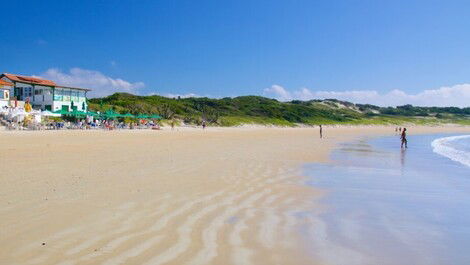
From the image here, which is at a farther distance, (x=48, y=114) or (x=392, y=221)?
(x=48, y=114)

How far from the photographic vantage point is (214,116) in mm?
72812

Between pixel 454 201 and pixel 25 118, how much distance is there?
135 ft

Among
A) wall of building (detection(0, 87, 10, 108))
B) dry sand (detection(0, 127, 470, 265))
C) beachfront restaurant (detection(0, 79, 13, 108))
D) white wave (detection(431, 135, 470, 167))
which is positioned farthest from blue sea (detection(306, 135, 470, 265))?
beachfront restaurant (detection(0, 79, 13, 108))

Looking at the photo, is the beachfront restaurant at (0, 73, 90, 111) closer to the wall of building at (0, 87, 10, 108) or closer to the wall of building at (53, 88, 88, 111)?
the wall of building at (53, 88, 88, 111)

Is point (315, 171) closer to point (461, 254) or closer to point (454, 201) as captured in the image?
point (454, 201)

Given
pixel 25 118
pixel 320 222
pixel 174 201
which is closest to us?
pixel 320 222

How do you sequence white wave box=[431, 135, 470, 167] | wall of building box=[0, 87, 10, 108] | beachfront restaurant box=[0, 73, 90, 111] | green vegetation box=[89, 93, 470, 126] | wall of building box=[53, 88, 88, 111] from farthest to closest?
1. green vegetation box=[89, 93, 470, 126]
2. wall of building box=[53, 88, 88, 111]
3. beachfront restaurant box=[0, 73, 90, 111]
4. wall of building box=[0, 87, 10, 108]
5. white wave box=[431, 135, 470, 167]

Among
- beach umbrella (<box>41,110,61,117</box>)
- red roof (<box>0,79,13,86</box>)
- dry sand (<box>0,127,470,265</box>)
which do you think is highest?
red roof (<box>0,79,13,86</box>)

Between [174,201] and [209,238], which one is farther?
[174,201]

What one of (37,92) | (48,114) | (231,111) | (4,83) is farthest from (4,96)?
(231,111)

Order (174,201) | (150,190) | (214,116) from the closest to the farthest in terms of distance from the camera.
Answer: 1. (174,201)
2. (150,190)
3. (214,116)

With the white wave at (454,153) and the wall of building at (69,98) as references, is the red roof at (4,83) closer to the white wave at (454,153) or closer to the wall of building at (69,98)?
the wall of building at (69,98)

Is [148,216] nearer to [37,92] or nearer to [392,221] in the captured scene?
[392,221]

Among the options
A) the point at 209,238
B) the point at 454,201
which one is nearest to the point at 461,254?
the point at 209,238
